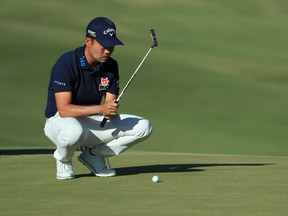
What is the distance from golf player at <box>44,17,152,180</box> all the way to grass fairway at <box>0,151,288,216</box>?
24cm

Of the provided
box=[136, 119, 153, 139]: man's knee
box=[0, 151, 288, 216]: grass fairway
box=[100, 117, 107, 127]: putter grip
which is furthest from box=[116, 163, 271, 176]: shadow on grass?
box=[100, 117, 107, 127]: putter grip

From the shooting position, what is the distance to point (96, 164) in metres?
9.09

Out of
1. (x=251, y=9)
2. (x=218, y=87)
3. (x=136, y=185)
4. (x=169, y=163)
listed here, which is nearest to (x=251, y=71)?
(x=218, y=87)

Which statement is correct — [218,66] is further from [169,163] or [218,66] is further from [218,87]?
[169,163]

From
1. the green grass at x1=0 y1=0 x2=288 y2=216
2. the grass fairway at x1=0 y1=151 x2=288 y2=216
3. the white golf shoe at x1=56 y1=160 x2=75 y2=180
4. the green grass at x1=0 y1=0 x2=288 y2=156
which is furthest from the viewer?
the green grass at x1=0 y1=0 x2=288 y2=156

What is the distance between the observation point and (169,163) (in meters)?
10.4

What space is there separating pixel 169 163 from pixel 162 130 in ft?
44.4

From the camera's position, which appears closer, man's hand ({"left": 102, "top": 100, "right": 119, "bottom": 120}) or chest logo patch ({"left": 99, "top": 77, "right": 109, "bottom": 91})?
man's hand ({"left": 102, "top": 100, "right": 119, "bottom": 120})

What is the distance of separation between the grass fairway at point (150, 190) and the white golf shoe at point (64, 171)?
0.24 ft

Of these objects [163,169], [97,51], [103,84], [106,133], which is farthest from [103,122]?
[163,169]

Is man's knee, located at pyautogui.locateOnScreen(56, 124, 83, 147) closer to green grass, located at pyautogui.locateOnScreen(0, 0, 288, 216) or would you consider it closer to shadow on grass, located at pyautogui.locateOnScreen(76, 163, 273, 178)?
green grass, located at pyautogui.locateOnScreen(0, 0, 288, 216)

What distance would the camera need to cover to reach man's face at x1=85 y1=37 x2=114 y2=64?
340 inches

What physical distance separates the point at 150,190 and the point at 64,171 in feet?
3.41

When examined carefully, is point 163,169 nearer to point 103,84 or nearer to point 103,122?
point 103,122
